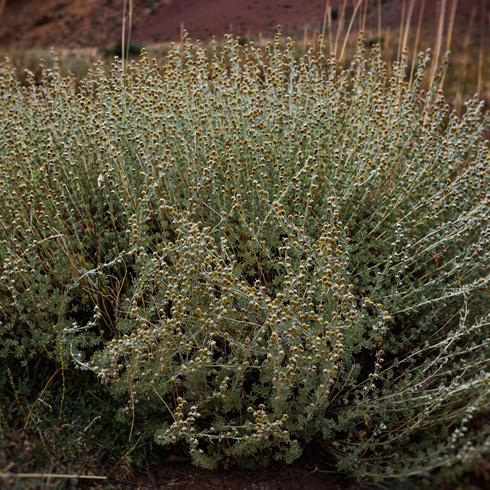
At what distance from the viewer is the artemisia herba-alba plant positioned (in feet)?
7.81

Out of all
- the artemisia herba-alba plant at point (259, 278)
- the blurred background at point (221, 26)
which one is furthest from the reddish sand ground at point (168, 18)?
the artemisia herba-alba plant at point (259, 278)

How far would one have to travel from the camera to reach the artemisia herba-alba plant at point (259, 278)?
2.38m

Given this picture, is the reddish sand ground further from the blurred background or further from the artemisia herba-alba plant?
the artemisia herba-alba plant

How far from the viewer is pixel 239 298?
245 centimetres

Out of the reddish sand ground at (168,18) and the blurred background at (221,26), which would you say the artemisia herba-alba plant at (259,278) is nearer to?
the blurred background at (221,26)

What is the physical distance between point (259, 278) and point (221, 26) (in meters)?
15.9

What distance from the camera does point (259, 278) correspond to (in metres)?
3.17

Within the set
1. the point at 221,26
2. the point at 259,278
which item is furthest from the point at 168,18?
the point at 259,278

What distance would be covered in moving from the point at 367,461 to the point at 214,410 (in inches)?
35.2

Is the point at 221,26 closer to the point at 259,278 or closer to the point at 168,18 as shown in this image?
the point at 168,18

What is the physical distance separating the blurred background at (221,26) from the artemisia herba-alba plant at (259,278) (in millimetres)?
6186

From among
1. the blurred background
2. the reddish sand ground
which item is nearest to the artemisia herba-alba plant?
the blurred background

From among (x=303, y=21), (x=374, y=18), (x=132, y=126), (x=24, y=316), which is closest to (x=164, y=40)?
(x=303, y=21)

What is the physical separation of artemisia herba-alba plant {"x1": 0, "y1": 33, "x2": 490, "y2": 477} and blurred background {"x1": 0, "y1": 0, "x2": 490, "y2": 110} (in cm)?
619
